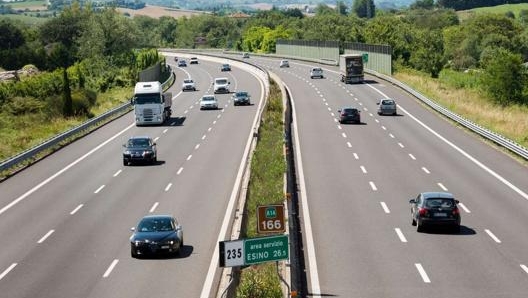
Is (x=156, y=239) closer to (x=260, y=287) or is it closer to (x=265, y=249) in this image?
(x=260, y=287)

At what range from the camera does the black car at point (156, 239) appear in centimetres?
2802

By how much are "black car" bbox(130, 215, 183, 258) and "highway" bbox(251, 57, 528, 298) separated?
4.14 metres

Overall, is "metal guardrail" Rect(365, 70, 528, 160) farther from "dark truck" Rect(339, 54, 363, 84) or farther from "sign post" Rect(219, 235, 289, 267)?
"sign post" Rect(219, 235, 289, 267)

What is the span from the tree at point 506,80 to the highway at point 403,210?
33.9 metres

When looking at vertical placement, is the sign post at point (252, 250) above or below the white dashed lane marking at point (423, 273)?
above

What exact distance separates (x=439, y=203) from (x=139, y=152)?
2227 centimetres

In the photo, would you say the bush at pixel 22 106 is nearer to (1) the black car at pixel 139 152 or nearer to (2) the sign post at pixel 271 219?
(1) the black car at pixel 139 152

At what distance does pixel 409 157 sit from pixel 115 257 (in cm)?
2640

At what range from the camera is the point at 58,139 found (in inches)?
2245

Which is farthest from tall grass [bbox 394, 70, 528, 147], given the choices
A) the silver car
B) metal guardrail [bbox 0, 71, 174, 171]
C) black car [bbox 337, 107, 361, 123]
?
metal guardrail [bbox 0, 71, 174, 171]

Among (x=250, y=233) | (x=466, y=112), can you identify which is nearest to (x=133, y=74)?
(x=466, y=112)

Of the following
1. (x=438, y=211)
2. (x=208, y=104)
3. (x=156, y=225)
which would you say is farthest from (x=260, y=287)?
(x=208, y=104)

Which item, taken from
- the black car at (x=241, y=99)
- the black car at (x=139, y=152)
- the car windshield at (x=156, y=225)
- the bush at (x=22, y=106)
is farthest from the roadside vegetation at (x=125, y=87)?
the black car at (x=139, y=152)

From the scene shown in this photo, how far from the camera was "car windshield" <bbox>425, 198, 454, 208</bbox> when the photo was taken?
31.2 metres
